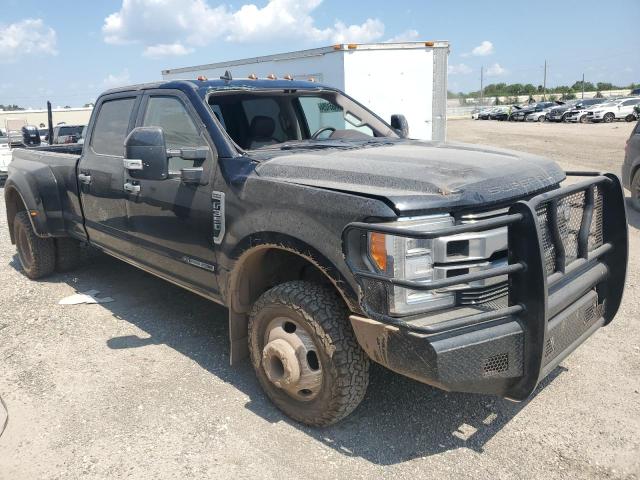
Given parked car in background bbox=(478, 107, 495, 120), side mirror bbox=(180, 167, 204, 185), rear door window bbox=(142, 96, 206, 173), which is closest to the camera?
side mirror bbox=(180, 167, 204, 185)

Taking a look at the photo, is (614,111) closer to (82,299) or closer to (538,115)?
(538,115)

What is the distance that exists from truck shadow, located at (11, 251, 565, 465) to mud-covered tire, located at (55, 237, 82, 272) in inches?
60.1

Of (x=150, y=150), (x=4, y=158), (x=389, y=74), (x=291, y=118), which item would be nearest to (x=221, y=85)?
Answer: (x=291, y=118)

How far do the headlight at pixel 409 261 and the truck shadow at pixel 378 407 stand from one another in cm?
92

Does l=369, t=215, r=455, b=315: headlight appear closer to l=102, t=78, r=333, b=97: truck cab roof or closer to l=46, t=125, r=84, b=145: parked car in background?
l=102, t=78, r=333, b=97: truck cab roof

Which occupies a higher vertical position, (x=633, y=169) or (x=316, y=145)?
(x=316, y=145)

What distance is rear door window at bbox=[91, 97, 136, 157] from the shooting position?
445 cm

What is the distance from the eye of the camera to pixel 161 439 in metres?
3.11

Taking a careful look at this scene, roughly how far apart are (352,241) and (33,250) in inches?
177

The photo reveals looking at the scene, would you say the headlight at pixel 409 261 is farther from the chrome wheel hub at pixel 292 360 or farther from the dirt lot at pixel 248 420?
the dirt lot at pixel 248 420

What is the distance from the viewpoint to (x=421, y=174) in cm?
275

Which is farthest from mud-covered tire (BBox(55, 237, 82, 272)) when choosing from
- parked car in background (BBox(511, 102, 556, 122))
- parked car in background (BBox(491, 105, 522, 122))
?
parked car in background (BBox(491, 105, 522, 122))

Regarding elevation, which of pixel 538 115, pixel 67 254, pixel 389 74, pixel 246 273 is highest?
pixel 389 74

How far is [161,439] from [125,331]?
68.7 inches
